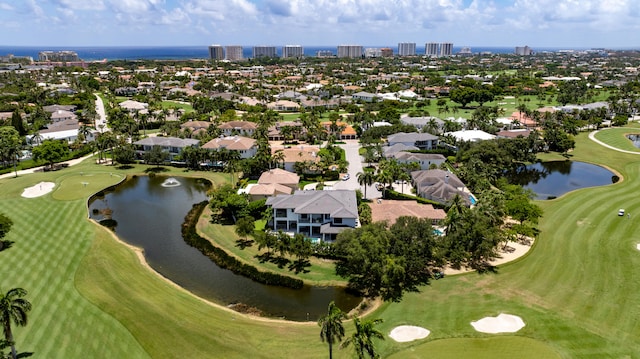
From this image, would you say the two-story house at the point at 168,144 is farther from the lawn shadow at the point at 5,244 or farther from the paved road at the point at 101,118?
the lawn shadow at the point at 5,244

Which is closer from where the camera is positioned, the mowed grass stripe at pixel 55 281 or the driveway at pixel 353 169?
the mowed grass stripe at pixel 55 281

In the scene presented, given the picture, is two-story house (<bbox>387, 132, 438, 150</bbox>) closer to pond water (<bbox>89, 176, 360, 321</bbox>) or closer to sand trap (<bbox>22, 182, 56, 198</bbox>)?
pond water (<bbox>89, 176, 360, 321</bbox>)

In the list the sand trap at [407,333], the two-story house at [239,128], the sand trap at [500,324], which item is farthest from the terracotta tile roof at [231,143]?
the sand trap at [500,324]

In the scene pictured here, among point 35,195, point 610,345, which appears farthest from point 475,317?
point 35,195

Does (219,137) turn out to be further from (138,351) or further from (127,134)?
(138,351)

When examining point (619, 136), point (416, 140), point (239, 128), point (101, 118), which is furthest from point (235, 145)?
point (619, 136)

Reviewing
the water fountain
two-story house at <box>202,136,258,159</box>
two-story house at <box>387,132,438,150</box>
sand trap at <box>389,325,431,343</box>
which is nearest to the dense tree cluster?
sand trap at <box>389,325,431,343</box>

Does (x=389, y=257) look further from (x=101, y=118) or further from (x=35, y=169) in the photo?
(x=101, y=118)
